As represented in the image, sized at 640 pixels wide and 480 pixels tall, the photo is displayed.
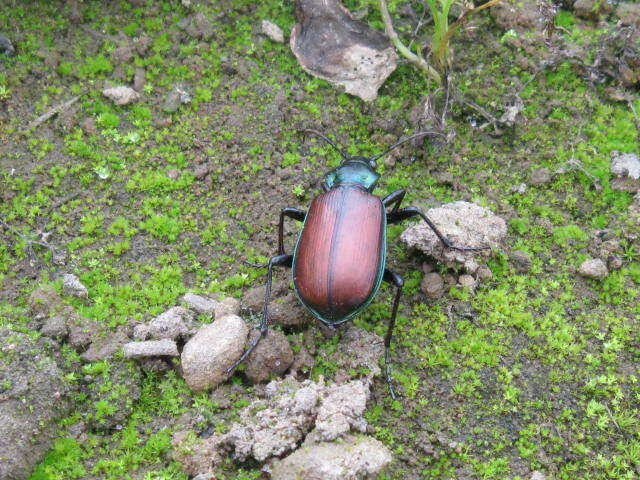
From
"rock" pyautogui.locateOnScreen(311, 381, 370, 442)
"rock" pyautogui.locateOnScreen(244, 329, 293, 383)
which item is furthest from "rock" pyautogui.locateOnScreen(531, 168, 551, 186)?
"rock" pyautogui.locateOnScreen(244, 329, 293, 383)

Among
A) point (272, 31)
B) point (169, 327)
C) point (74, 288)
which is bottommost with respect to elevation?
point (74, 288)

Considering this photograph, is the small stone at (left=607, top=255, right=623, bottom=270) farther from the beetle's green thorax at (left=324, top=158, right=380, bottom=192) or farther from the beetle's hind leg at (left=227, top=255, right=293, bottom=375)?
the beetle's hind leg at (left=227, top=255, right=293, bottom=375)

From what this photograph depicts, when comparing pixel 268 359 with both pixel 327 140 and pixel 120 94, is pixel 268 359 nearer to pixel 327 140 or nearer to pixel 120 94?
pixel 327 140

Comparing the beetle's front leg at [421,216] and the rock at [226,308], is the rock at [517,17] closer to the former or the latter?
the beetle's front leg at [421,216]

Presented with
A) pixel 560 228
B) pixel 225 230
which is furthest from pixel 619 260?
pixel 225 230

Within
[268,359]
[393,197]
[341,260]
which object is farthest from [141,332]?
[393,197]

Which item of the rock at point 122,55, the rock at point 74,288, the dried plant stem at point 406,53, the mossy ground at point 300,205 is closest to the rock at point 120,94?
the mossy ground at point 300,205
